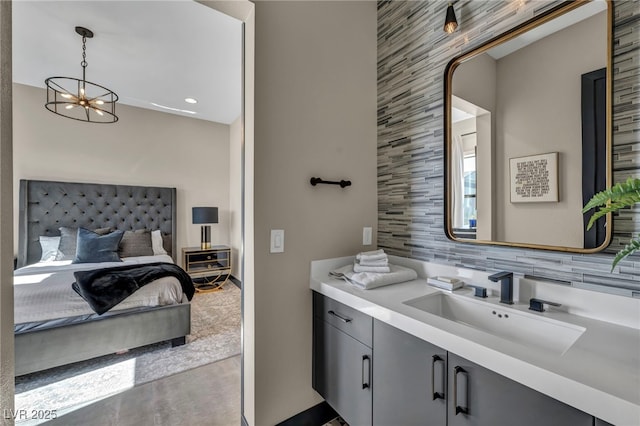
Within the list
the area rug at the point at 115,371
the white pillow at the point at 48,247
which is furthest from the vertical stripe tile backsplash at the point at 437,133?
the white pillow at the point at 48,247

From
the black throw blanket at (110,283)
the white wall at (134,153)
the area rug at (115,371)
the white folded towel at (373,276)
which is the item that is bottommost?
the area rug at (115,371)

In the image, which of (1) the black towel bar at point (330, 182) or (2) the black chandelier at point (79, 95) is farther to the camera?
(2) the black chandelier at point (79, 95)

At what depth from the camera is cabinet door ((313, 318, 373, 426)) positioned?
1.22 m

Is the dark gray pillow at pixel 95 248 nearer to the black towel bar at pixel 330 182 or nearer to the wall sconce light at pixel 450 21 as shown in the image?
the black towel bar at pixel 330 182

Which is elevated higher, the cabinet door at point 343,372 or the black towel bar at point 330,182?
the black towel bar at point 330,182

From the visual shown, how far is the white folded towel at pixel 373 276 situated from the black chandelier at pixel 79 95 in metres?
2.65

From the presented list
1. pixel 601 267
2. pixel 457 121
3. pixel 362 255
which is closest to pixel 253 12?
pixel 457 121

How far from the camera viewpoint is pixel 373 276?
1.37 metres

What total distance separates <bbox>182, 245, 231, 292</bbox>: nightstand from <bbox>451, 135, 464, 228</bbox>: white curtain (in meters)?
3.68

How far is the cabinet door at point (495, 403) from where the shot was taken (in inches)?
26.3

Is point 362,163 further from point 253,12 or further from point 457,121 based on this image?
point 253,12

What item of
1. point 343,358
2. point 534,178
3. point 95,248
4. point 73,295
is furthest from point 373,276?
point 95,248

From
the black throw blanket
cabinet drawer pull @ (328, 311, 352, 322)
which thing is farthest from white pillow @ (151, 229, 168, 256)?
cabinet drawer pull @ (328, 311, 352, 322)

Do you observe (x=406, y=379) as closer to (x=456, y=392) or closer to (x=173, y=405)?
(x=456, y=392)
